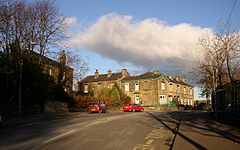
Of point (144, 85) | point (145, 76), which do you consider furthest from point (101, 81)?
point (144, 85)

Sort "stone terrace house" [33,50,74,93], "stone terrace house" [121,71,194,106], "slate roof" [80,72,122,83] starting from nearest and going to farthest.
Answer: "stone terrace house" [33,50,74,93]
"stone terrace house" [121,71,194,106]
"slate roof" [80,72,122,83]

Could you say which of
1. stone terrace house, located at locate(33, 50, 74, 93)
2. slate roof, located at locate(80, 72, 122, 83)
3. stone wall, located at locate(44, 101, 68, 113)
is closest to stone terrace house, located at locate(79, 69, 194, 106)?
slate roof, located at locate(80, 72, 122, 83)

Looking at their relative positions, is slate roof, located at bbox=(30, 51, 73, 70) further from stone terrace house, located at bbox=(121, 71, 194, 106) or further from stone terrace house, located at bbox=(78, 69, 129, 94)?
stone terrace house, located at bbox=(78, 69, 129, 94)

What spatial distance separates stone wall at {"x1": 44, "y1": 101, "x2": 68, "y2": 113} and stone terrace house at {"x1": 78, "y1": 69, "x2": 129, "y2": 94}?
1507 inches

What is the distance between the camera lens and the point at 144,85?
78.9 metres

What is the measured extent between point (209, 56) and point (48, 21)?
2013 cm

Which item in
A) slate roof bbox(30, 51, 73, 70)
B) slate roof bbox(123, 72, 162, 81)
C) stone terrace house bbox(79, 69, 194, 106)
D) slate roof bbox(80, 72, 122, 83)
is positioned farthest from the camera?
slate roof bbox(80, 72, 122, 83)

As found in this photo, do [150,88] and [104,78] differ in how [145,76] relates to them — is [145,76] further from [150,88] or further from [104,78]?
[104,78]

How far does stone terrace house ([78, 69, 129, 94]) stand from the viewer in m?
83.7

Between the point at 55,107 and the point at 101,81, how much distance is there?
144 ft

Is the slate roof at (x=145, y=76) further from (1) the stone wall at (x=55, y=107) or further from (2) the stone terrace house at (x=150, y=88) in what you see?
(1) the stone wall at (x=55, y=107)

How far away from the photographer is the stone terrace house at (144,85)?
7750 centimetres

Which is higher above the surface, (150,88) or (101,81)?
(101,81)

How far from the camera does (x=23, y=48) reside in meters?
35.9
